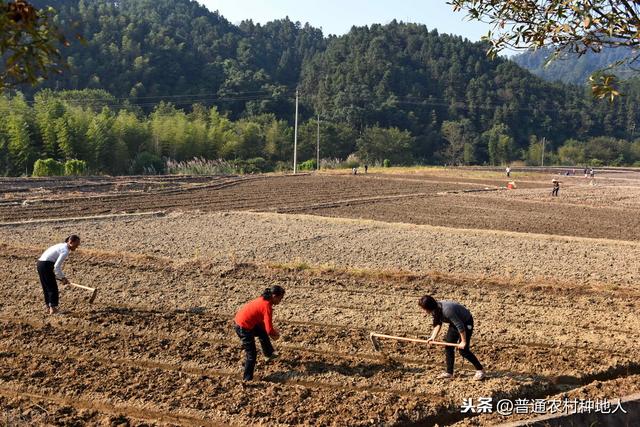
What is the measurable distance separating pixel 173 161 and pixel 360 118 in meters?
51.5

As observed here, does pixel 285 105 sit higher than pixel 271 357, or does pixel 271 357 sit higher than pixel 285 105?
pixel 285 105

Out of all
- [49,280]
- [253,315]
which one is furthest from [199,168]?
[253,315]

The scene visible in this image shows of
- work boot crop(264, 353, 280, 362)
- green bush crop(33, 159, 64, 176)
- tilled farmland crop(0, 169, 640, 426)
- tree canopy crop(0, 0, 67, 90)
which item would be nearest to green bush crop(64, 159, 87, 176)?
green bush crop(33, 159, 64, 176)

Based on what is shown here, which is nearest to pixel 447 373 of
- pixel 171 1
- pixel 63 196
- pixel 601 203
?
pixel 63 196

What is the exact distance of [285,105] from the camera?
101 m

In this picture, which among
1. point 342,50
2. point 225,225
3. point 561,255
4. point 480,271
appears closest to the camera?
point 480,271

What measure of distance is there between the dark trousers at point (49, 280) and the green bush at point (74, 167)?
34.6 meters

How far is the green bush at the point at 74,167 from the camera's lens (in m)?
41.7

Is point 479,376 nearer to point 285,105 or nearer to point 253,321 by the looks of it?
point 253,321

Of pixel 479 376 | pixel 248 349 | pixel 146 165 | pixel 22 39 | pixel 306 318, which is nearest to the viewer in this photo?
pixel 22 39

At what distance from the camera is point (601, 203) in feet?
100

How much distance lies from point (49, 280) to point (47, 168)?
34005 millimetres

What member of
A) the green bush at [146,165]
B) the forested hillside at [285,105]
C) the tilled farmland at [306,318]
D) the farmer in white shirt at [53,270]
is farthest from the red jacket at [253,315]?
the green bush at [146,165]

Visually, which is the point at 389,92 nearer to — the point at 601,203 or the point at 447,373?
the point at 601,203
